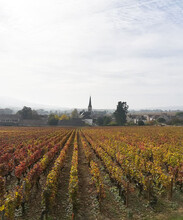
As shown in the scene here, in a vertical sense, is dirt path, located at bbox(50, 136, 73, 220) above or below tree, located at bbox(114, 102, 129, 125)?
below

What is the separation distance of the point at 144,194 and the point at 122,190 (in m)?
1.17

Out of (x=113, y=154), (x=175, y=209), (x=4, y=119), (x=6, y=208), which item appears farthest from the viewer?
(x=4, y=119)

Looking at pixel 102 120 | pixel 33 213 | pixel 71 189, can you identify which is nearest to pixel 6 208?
pixel 33 213

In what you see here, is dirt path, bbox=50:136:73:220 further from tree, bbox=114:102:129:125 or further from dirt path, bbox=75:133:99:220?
tree, bbox=114:102:129:125

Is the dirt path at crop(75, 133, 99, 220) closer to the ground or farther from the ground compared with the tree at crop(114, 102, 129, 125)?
closer to the ground

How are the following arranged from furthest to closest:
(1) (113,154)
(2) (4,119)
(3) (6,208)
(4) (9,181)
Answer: (2) (4,119) < (1) (113,154) < (4) (9,181) < (3) (6,208)

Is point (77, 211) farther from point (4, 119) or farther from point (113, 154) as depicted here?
point (4, 119)

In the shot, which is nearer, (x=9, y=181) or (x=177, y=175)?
(x=177, y=175)

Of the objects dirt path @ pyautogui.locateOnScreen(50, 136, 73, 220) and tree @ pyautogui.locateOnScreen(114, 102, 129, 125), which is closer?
dirt path @ pyautogui.locateOnScreen(50, 136, 73, 220)

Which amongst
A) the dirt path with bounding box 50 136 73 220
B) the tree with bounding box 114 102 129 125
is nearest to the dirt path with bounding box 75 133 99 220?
the dirt path with bounding box 50 136 73 220

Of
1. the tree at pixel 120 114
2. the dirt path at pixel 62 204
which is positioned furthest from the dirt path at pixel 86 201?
the tree at pixel 120 114

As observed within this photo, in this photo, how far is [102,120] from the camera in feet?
275

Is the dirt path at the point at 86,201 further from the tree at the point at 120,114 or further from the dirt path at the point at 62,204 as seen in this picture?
the tree at the point at 120,114

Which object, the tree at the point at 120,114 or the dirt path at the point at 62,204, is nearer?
the dirt path at the point at 62,204
